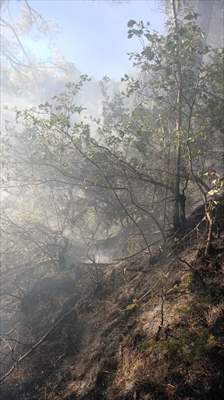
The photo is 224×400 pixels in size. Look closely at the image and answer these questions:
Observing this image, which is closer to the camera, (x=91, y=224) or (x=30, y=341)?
(x=30, y=341)

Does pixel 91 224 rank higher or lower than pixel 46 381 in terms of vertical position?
higher

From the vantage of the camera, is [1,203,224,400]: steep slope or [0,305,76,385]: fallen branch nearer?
[1,203,224,400]: steep slope

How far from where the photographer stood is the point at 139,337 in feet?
14.0

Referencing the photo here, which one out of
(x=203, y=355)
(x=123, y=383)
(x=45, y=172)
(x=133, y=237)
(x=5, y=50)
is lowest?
(x=123, y=383)

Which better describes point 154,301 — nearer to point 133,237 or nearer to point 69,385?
point 69,385

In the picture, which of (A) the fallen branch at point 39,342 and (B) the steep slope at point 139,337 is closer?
(B) the steep slope at point 139,337

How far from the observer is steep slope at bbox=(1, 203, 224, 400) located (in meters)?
3.36

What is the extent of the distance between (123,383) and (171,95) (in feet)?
27.4

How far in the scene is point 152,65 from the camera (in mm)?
9492

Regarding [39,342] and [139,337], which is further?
[39,342]

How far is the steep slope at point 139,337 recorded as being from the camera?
132 inches

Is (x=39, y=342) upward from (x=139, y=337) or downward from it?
downward

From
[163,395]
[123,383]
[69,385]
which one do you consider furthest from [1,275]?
[163,395]

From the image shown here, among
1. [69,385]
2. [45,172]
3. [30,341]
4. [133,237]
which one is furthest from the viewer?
[45,172]
